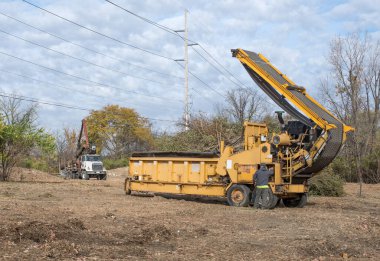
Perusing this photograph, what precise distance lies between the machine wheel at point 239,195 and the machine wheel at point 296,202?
6.88 ft

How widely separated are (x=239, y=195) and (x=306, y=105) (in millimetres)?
4002

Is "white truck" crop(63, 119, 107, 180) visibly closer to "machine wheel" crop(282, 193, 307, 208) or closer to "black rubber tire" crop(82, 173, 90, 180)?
"black rubber tire" crop(82, 173, 90, 180)

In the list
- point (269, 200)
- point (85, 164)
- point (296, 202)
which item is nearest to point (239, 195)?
point (269, 200)

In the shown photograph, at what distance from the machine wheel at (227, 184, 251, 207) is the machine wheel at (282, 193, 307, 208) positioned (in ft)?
6.88

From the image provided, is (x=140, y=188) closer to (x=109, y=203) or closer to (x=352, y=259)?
(x=109, y=203)

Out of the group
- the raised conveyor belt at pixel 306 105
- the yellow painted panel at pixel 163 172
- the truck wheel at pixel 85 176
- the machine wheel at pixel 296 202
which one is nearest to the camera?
the raised conveyor belt at pixel 306 105

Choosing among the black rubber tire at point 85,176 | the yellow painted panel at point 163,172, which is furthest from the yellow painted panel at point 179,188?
the black rubber tire at point 85,176

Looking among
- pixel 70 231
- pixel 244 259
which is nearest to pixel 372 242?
pixel 244 259

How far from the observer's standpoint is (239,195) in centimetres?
1861

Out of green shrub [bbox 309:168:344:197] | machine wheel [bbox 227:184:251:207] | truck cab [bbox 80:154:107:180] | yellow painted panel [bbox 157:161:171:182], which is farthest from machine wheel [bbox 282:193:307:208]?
truck cab [bbox 80:154:107:180]

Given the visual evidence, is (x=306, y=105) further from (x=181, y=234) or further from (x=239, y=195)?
(x=181, y=234)

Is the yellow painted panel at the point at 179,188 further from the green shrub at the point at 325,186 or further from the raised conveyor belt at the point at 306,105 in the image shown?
the green shrub at the point at 325,186

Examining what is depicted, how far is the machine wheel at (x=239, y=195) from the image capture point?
18.4m

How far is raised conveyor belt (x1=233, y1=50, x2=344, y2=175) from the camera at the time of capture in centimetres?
1698
